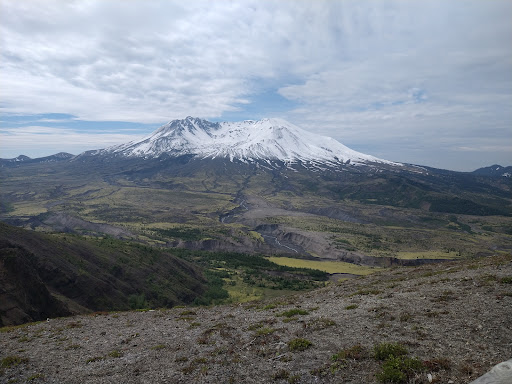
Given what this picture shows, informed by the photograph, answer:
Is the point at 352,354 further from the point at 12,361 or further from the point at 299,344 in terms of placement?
the point at 12,361

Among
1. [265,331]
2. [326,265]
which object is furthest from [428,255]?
[265,331]

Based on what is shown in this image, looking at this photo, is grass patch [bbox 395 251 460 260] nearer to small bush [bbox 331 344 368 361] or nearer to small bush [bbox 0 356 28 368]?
small bush [bbox 331 344 368 361]

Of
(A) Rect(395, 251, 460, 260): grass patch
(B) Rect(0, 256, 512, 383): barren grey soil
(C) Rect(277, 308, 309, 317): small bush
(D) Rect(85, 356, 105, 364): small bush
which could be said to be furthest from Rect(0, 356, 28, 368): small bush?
(A) Rect(395, 251, 460, 260): grass patch

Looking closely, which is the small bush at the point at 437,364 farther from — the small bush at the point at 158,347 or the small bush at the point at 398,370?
the small bush at the point at 158,347

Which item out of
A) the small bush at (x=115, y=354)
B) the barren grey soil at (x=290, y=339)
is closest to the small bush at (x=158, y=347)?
the barren grey soil at (x=290, y=339)

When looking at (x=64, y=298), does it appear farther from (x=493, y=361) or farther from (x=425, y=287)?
(x=493, y=361)
